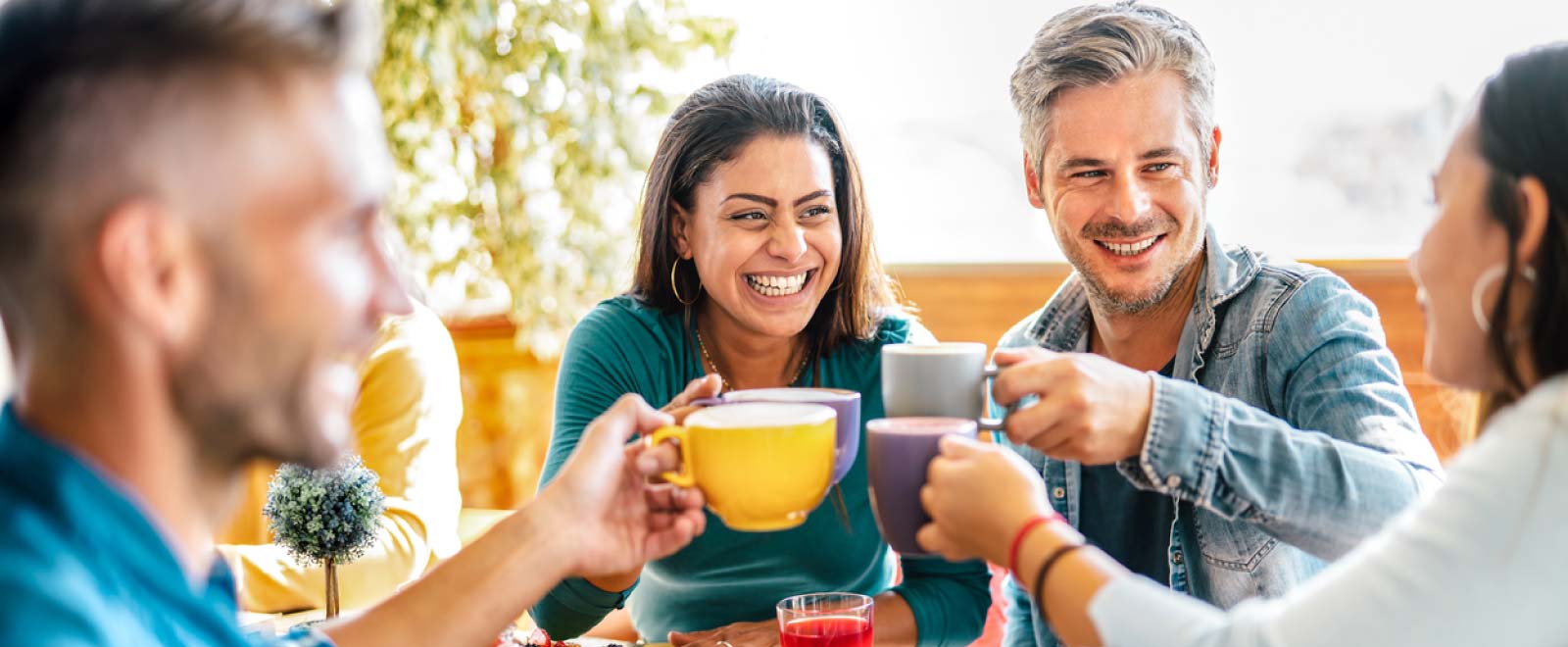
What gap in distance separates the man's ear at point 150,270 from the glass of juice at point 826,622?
782 millimetres

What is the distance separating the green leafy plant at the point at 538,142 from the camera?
4.02 meters

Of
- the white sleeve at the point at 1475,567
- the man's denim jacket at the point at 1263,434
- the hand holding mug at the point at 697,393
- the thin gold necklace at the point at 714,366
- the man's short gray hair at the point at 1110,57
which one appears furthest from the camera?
the thin gold necklace at the point at 714,366

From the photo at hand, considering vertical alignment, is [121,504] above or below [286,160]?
below

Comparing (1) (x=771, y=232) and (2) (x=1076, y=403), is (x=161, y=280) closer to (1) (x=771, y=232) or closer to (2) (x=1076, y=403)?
(2) (x=1076, y=403)

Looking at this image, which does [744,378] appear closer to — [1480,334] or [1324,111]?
[1480,334]

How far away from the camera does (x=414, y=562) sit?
6.49 ft

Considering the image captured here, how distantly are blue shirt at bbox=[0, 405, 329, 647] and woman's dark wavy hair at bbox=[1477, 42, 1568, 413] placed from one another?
0.99 m

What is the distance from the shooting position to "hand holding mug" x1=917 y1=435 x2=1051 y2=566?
3.51ft

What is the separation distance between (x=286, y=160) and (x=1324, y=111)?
4061 mm

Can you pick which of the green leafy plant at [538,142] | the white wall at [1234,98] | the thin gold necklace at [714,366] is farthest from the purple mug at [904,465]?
the white wall at [1234,98]

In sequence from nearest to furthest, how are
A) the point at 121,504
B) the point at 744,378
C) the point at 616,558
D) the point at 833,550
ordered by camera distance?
the point at 121,504 < the point at 616,558 < the point at 833,550 < the point at 744,378

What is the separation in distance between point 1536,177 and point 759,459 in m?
0.70

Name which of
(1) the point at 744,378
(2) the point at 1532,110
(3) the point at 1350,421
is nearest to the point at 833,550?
(1) the point at 744,378

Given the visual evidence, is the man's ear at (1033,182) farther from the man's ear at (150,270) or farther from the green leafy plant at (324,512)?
the man's ear at (150,270)
